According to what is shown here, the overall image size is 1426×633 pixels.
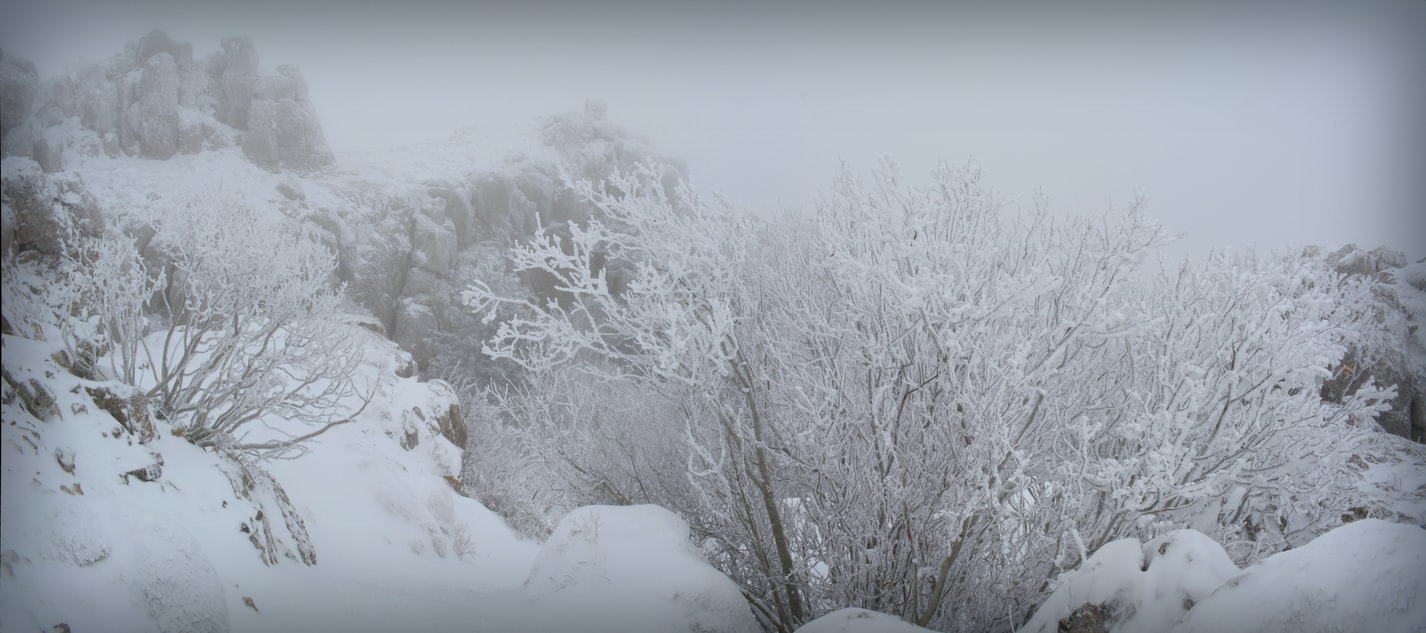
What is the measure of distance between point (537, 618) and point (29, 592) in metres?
2.27

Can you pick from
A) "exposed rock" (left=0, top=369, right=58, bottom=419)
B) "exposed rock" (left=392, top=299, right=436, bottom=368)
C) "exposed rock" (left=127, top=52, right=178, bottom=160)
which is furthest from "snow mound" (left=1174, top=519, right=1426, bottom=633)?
"exposed rock" (left=127, top=52, right=178, bottom=160)

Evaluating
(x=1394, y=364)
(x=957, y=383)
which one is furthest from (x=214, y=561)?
(x=1394, y=364)

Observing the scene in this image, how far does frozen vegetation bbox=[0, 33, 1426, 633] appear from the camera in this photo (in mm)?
3316

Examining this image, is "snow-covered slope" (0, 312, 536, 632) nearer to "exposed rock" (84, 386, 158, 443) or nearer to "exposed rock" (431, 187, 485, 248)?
"exposed rock" (84, 386, 158, 443)

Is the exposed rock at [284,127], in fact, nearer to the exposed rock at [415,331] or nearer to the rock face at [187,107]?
the rock face at [187,107]

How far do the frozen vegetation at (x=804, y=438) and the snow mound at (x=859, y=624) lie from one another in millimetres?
22

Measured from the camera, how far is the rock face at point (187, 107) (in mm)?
24016

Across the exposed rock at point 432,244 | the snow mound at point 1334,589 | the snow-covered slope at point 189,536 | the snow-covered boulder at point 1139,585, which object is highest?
the snow mound at point 1334,589

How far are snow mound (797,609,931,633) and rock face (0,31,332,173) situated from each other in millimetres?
26414

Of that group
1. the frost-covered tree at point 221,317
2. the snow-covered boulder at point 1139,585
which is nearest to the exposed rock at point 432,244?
the frost-covered tree at point 221,317

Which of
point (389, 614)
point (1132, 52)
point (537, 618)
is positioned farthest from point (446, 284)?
point (1132, 52)

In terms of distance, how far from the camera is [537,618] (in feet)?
13.5

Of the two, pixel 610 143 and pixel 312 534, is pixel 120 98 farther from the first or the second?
pixel 312 534

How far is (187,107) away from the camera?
2688 centimetres
